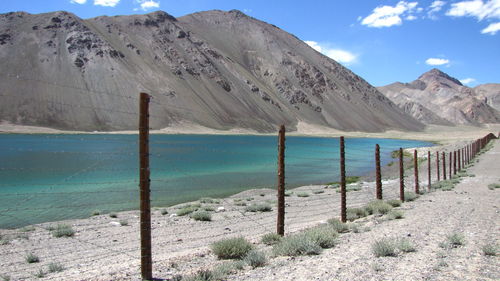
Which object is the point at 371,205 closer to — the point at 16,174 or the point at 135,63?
the point at 16,174

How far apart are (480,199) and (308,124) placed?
12223 centimetres

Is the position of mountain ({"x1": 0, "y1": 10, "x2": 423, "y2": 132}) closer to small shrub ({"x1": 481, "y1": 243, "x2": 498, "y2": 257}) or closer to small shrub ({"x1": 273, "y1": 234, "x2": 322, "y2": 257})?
small shrub ({"x1": 273, "y1": 234, "x2": 322, "y2": 257})

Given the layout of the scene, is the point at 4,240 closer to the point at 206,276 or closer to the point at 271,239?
the point at 271,239

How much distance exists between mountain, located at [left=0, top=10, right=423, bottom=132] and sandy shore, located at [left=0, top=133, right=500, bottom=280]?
67378 mm

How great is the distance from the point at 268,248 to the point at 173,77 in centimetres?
11651

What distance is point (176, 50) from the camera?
133 m

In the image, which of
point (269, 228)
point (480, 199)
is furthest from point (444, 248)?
point (480, 199)

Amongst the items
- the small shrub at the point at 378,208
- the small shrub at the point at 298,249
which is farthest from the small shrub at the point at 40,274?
the small shrub at the point at 378,208

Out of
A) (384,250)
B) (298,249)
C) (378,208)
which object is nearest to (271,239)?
(298,249)

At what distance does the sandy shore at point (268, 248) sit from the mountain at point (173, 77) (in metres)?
67.4

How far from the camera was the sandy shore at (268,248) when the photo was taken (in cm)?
570

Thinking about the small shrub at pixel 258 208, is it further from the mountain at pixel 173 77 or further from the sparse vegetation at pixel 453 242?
the mountain at pixel 173 77

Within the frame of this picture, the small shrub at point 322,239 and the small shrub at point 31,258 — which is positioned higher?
the small shrub at point 322,239

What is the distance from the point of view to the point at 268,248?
7953 millimetres
